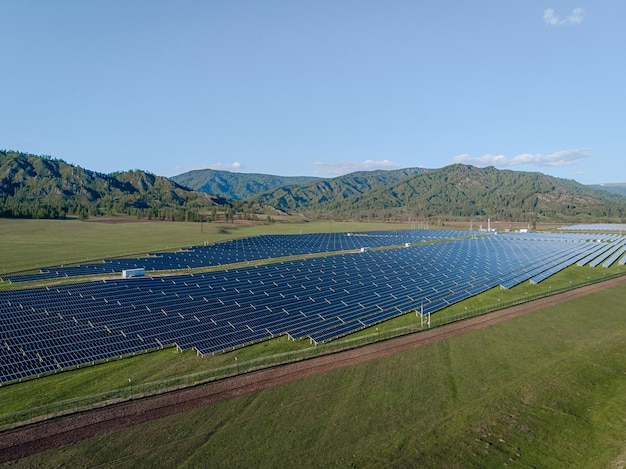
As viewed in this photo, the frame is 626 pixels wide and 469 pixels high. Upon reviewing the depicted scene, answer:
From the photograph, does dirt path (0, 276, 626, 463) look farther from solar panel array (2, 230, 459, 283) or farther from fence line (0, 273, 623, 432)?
solar panel array (2, 230, 459, 283)

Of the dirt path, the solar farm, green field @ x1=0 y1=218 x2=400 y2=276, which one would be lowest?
the dirt path

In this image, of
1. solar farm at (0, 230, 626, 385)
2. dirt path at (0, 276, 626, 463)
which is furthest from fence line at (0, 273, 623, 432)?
solar farm at (0, 230, 626, 385)

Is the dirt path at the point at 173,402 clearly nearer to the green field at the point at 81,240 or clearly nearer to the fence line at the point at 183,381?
the fence line at the point at 183,381

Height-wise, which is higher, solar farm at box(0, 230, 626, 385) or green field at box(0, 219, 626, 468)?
solar farm at box(0, 230, 626, 385)

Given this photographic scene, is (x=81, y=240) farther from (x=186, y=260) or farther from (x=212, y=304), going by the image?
(x=212, y=304)

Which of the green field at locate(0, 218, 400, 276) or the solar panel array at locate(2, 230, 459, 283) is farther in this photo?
the green field at locate(0, 218, 400, 276)

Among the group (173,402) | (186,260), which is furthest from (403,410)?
(186,260)
